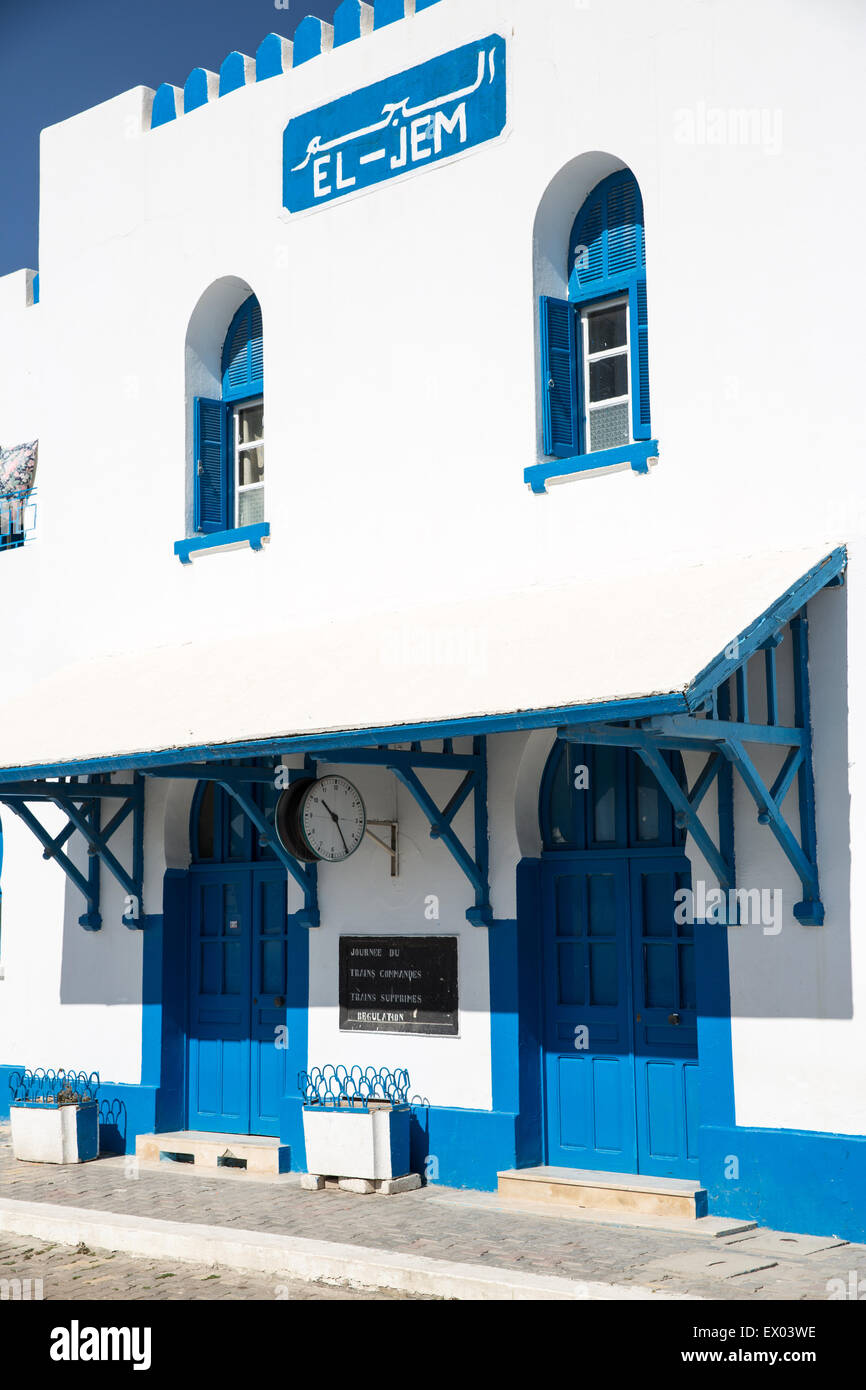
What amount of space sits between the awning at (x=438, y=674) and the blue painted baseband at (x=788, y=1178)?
2.77 m

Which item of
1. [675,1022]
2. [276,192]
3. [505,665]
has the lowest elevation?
[675,1022]

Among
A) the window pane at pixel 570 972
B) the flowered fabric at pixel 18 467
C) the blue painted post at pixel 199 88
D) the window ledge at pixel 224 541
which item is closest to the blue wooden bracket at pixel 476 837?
the window pane at pixel 570 972

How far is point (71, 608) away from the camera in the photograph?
47.7 feet

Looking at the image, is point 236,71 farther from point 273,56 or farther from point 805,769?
point 805,769

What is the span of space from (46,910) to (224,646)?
319 cm

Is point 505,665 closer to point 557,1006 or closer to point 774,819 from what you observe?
point 774,819

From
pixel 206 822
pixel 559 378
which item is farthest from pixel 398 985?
pixel 559 378

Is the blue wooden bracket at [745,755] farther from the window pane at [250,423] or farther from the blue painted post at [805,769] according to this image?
the window pane at [250,423]

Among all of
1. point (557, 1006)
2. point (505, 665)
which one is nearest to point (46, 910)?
point (557, 1006)

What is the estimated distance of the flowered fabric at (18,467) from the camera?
607 inches

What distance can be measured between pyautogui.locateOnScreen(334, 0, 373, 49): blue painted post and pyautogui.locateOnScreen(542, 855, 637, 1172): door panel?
21.4 ft

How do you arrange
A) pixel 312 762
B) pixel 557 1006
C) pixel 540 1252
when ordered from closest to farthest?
1. pixel 540 1252
2. pixel 557 1006
3. pixel 312 762

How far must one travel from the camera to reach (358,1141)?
11.1 m

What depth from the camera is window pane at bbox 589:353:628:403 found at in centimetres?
1107
